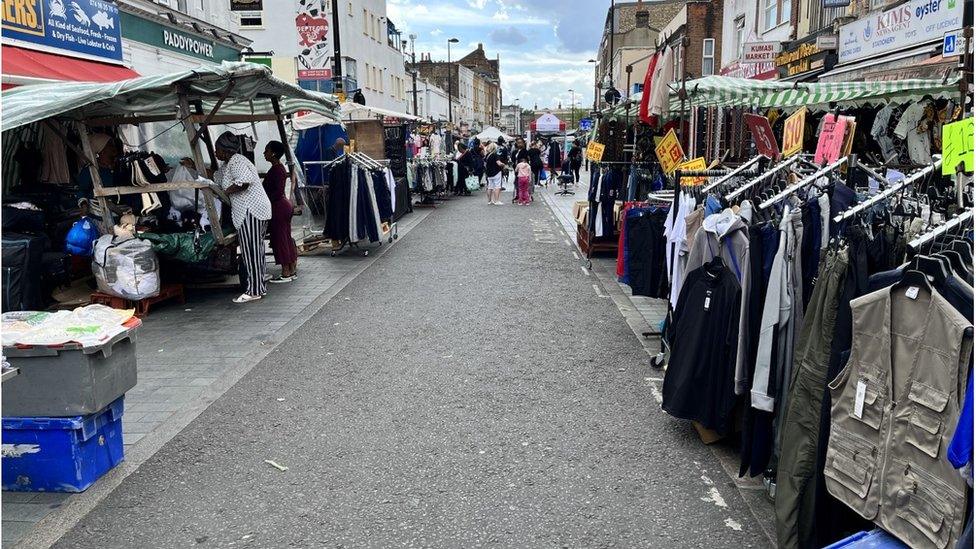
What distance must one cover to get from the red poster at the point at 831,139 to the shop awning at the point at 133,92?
5656mm

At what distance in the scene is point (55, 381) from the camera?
157 inches

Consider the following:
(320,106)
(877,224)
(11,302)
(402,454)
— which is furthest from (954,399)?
(320,106)

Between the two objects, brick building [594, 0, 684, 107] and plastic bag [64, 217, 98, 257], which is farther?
brick building [594, 0, 684, 107]

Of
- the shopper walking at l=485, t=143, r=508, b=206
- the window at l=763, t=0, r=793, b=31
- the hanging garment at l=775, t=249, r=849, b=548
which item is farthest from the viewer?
the shopper walking at l=485, t=143, r=508, b=206

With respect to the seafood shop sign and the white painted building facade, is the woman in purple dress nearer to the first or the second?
the seafood shop sign

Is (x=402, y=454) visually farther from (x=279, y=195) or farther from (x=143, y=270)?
(x=279, y=195)

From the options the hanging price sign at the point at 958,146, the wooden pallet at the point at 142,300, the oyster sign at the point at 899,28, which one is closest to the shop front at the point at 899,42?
the oyster sign at the point at 899,28

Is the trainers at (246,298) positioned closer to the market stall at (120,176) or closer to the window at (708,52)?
the market stall at (120,176)

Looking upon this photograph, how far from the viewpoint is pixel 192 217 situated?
31.8ft

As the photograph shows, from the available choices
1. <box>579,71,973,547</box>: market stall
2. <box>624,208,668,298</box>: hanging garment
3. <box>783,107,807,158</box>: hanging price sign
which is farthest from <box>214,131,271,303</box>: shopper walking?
<box>783,107,807,158</box>: hanging price sign

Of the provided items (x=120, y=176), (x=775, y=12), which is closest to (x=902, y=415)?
(x=120, y=176)

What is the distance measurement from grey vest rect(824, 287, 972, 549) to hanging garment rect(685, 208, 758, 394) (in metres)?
1.02

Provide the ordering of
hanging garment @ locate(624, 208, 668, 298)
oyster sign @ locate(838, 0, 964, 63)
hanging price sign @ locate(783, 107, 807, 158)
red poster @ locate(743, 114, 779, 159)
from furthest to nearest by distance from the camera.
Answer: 1. oyster sign @ locate(838, 0, 964, 63)
2. hanging garment @ locate(624, 208, 668, 298)
3. red poster @ locate(743, 114, 779, 159)
4. hanging price sign @ locate(783, 107, 807, 158)

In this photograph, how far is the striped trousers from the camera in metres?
8.89
